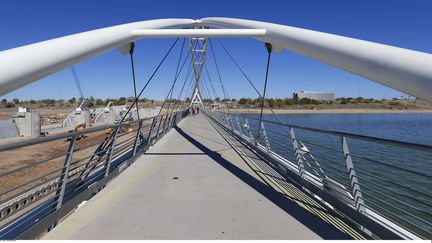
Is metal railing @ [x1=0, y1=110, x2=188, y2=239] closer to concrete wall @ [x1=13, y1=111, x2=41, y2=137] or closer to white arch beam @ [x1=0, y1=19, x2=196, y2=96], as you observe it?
white arch beam @ [x1=0, y1=19, x2=196, y2=96]

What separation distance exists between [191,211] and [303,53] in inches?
107

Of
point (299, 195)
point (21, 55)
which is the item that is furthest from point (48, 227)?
point (299, 195)

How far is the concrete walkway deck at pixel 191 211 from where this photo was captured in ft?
10.2

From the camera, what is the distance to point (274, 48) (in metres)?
7.00

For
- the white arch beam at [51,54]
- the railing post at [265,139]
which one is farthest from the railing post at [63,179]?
the railing post at [265,139]

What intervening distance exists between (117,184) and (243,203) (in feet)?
7.05

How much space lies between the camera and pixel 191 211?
379 centimetres

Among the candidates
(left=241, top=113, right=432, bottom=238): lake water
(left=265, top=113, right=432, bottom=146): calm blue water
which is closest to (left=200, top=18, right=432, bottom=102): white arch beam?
(left=241, top=113, right=432, bottom=238): lake water

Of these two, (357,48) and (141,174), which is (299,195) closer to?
(357,48)

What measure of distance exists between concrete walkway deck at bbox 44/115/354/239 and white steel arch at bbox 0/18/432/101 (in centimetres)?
153

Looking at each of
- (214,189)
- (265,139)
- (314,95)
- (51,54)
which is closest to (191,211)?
(214,189)

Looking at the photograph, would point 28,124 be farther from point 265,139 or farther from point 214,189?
point 214,189

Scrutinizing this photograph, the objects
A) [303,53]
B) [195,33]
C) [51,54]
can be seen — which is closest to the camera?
[51,54]

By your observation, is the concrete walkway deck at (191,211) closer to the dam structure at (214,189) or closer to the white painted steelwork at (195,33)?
the dam structure at (214,189)
